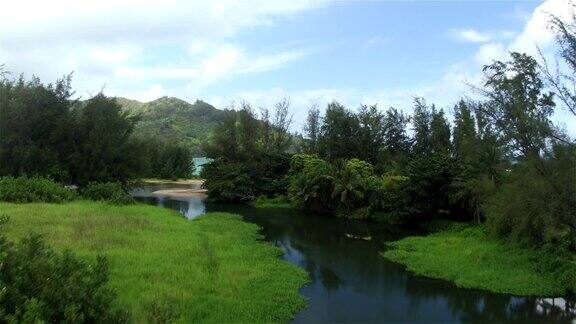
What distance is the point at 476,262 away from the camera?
20.0 meters

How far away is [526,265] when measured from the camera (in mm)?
19109

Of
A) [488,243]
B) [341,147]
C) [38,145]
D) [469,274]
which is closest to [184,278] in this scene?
[469,274]

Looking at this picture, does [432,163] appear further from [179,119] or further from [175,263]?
[179,119]

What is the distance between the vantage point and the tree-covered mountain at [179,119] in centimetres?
11869

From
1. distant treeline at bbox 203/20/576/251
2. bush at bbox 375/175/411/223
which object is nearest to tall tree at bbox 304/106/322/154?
distant treeline at bbox 203/20/576/251

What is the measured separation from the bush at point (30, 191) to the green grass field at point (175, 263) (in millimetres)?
1873

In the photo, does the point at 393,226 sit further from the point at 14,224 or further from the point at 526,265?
the point at 14,224

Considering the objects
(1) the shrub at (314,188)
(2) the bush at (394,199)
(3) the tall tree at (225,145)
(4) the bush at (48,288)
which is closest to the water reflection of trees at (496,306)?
(4) the bush at (48,288)

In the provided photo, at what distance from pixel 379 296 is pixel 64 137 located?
27728mm

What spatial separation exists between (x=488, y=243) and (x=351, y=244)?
6.59 metres

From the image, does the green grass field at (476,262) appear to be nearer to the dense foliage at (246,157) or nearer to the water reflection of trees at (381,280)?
the water reflection of trees at (381,280)

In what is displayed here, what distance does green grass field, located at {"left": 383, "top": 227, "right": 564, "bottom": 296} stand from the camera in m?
17.0

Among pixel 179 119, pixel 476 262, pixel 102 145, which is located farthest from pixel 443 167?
pixel 179 119

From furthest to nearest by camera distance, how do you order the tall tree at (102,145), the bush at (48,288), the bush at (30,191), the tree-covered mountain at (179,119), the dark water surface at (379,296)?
the tree-covered mountain at (179,119) < the tall tree at (102,145) < the bush at (30,191) < the dark water surface at (379,296) < the bush at (48,288)
